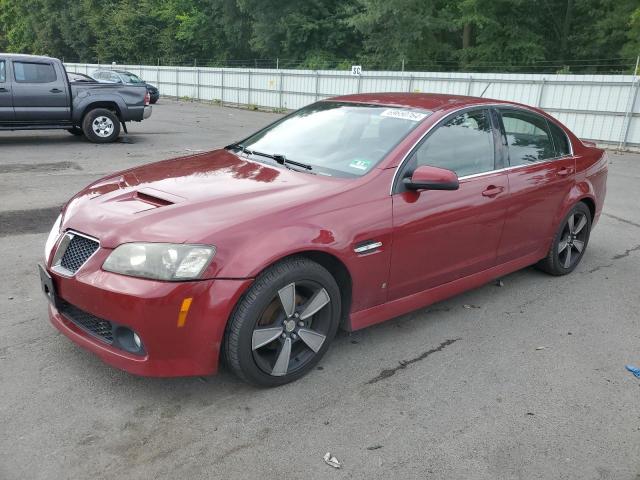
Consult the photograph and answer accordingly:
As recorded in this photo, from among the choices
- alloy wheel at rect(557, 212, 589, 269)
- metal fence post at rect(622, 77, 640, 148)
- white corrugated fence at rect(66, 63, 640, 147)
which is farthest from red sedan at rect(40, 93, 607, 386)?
metal fence post at rect(622, 77, 640, 148)

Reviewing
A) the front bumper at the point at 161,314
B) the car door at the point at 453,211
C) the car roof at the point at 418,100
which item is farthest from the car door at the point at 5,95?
the car door at the point at 453,211

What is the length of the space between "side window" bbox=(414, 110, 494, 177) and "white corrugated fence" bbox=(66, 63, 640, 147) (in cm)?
632

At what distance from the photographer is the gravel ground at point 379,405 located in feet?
8.46

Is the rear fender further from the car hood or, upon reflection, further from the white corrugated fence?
the car hood

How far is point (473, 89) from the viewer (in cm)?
1855

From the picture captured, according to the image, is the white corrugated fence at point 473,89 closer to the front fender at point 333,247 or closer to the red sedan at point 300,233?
the red sedan at point 300,233

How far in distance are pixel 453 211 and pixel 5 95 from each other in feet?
34.2

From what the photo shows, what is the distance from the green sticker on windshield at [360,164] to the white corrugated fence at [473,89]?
7.18 m

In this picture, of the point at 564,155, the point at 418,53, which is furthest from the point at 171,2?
the point at 564,155

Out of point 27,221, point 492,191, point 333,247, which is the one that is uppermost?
point 492,191

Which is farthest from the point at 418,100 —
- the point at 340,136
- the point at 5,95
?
the point at 5,95

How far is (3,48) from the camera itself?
2963 inches

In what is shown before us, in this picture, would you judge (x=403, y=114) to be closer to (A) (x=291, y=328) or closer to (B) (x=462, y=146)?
(B) (x=462, y=146)

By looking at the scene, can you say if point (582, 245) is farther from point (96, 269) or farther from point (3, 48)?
point (3, 48)
